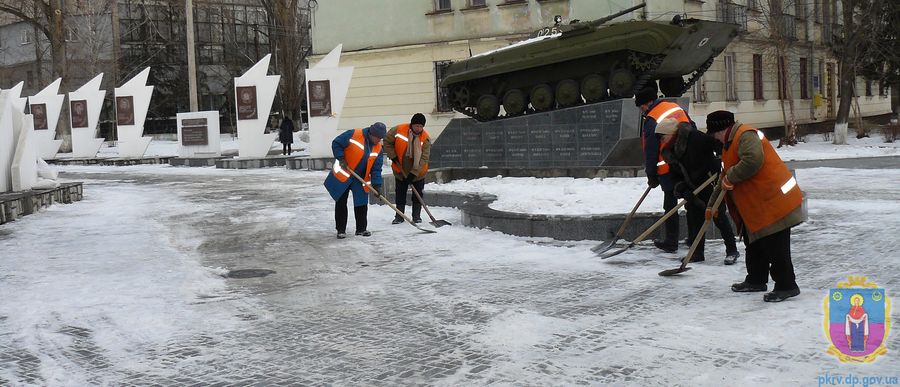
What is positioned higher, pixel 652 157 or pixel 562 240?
pixel 652 157

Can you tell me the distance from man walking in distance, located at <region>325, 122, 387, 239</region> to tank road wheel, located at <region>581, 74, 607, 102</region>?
702 cm

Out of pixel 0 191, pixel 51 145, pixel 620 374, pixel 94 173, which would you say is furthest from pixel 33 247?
pixel 51 145

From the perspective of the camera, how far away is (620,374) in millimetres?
5102

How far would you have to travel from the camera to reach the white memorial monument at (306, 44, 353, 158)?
25781mm

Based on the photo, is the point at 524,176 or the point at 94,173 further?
the point at 94,173

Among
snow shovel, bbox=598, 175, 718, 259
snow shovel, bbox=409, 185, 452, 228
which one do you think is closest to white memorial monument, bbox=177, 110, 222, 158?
snow shovel, bbox=409, 185, 452, 228

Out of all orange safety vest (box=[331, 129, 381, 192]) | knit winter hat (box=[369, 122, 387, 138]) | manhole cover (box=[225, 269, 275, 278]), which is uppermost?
knit winter hat (box=[369, 122, 387, 138])

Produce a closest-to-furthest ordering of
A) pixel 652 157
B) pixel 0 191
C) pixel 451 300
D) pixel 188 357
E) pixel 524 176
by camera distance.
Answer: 1. pixel 188 357
2. pixel 451 300
3. pixel 652 157
4. pixel 0 191
5. pixel 524 176

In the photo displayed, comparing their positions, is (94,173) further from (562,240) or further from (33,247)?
(562,240)

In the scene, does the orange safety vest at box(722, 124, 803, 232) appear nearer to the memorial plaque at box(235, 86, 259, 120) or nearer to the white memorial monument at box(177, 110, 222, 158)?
the memorial plaque at box(235, 86, 259, 120)

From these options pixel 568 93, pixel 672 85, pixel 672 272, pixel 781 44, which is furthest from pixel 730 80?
pixel 672 272

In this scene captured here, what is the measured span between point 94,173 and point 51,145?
9045 millimetres

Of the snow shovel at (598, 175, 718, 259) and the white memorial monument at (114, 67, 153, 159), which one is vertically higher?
the white memorial monument at (114, 67, 153, 159)

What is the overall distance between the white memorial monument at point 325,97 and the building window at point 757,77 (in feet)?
49.3
